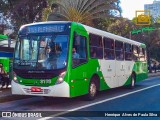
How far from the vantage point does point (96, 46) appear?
13.4 meters

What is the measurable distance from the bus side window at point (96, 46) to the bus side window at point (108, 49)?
563 millimetres

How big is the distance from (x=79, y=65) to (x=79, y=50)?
54 cm

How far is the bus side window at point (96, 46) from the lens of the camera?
1297cm

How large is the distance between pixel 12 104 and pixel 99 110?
3275mm

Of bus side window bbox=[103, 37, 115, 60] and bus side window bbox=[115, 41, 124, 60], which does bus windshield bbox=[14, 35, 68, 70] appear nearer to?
bus side window bbox=[103, 37, 115, 60]

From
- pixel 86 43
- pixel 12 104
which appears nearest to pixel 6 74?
pixel 12 104

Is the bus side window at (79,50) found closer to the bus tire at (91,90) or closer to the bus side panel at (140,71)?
the bus tire at (91,90)

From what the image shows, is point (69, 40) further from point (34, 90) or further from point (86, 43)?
point (34, 90)

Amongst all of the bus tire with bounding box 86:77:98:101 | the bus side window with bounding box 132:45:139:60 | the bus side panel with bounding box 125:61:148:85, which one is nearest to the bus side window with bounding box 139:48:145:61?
the bus side panel with bounding box 125:61:148:85

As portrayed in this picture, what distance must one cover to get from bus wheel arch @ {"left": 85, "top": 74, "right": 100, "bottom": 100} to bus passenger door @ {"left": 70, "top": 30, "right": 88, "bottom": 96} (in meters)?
0.50

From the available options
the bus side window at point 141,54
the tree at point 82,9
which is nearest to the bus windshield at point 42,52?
the bus side window at point 141,54

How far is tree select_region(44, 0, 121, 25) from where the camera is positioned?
91.1 feet

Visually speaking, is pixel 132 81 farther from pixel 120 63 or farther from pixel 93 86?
pixel 93 86

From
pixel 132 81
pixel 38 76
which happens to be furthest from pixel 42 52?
pixel 132 81
